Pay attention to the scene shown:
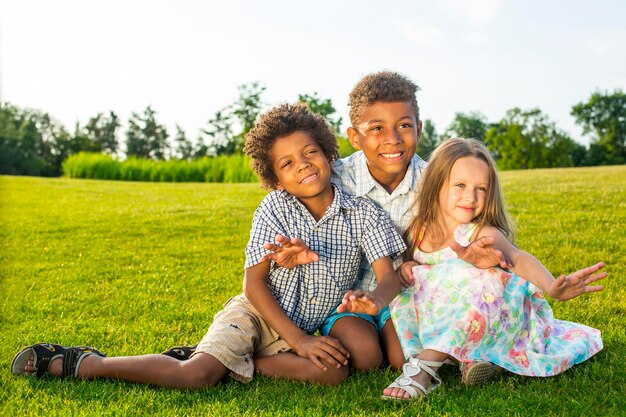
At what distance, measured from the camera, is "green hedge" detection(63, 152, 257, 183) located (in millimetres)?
21608

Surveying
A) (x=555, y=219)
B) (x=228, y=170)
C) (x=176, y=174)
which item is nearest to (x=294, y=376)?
(x=555, y=219)

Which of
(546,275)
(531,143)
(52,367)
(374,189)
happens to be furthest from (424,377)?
(531,143)

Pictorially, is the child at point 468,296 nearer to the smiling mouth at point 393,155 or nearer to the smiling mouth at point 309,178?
the smiling mouth at point 393,155

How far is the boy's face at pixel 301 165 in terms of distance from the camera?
3.69 meters

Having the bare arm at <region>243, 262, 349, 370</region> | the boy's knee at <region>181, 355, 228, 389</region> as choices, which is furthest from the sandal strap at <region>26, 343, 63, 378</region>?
the bare arm at <region>243, 262, 349, 370</region>

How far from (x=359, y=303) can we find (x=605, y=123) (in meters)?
59.2

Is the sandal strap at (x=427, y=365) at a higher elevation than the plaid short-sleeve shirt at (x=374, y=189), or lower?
lower

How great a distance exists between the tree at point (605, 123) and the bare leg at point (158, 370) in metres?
52.4

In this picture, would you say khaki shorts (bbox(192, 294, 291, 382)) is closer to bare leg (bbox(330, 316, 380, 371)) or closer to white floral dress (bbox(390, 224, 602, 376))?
bare leg (bbox(330, 316, 380, 371))

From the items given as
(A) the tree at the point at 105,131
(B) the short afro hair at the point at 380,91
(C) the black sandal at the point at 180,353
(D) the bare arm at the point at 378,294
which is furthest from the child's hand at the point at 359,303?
(A) the tree at the point at 105,131

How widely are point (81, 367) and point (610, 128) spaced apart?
57.6 m

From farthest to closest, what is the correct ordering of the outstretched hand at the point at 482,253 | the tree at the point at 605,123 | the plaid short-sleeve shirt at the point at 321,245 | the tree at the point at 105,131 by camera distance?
the tree at the point at 605,123
the tree at the point at 105,131
the plaid short-sleeve shirt at the point at 321,245
the outstretched hand at the point at 482,253

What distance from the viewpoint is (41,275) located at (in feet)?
21.5

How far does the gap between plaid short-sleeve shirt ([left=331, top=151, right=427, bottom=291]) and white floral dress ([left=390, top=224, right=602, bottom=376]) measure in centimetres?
33
